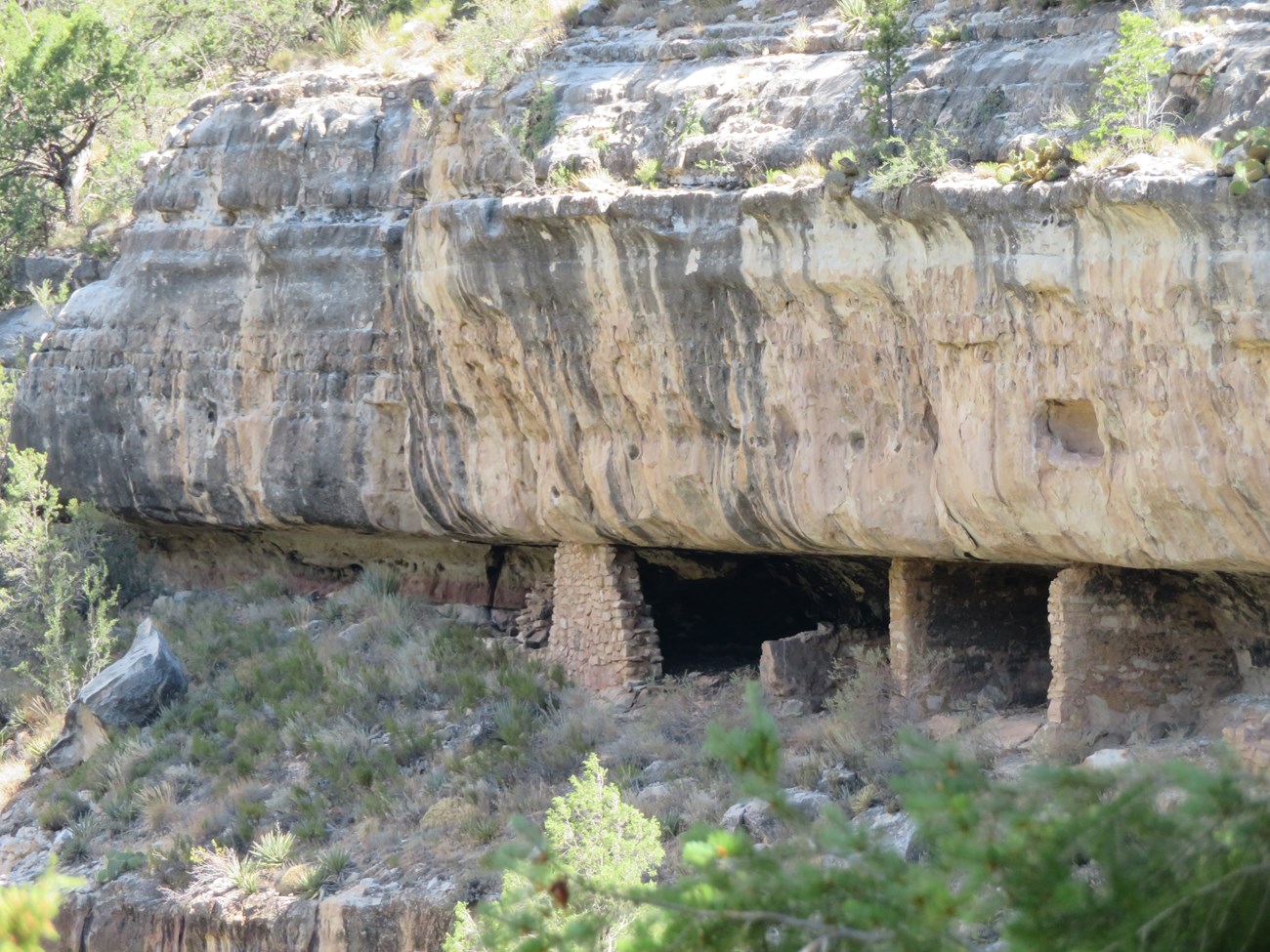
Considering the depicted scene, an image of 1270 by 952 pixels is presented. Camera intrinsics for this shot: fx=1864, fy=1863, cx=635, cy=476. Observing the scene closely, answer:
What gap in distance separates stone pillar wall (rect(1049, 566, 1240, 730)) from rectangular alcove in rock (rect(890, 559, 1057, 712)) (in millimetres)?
1324

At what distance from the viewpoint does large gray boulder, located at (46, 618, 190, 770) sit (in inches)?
715

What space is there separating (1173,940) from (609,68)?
1187cm

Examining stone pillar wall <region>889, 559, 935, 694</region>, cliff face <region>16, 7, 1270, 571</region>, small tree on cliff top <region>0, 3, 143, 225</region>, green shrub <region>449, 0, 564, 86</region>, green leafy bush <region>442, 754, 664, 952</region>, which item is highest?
small tree on cliff top <region>0, 3, 143, 225</region>

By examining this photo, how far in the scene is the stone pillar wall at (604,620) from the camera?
17078 millimetres

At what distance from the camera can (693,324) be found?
14.9 m

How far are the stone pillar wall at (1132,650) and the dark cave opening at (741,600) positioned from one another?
3452mm

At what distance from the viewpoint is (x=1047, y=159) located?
12.1 m

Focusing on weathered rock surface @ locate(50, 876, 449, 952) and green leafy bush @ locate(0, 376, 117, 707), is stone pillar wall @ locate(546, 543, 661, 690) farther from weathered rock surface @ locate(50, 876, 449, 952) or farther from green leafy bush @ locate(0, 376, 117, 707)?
green leafy bush @ locate(0, 376, 117, 707)

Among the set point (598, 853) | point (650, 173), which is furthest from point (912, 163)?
point (598, 853)

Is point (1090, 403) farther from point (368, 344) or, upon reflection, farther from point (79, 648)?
point (79, 648)

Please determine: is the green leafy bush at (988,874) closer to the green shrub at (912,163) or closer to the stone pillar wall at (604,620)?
the green shrub at (912,163)

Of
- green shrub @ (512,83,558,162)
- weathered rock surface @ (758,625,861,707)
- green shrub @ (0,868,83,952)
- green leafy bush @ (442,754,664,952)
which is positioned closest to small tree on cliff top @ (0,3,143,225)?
green shrub @ (512,83,558,162)

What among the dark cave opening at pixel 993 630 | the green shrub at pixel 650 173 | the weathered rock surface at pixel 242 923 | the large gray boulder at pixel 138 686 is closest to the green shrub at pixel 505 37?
the green shrub at pixel 650 173

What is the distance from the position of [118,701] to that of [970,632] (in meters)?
8.37
